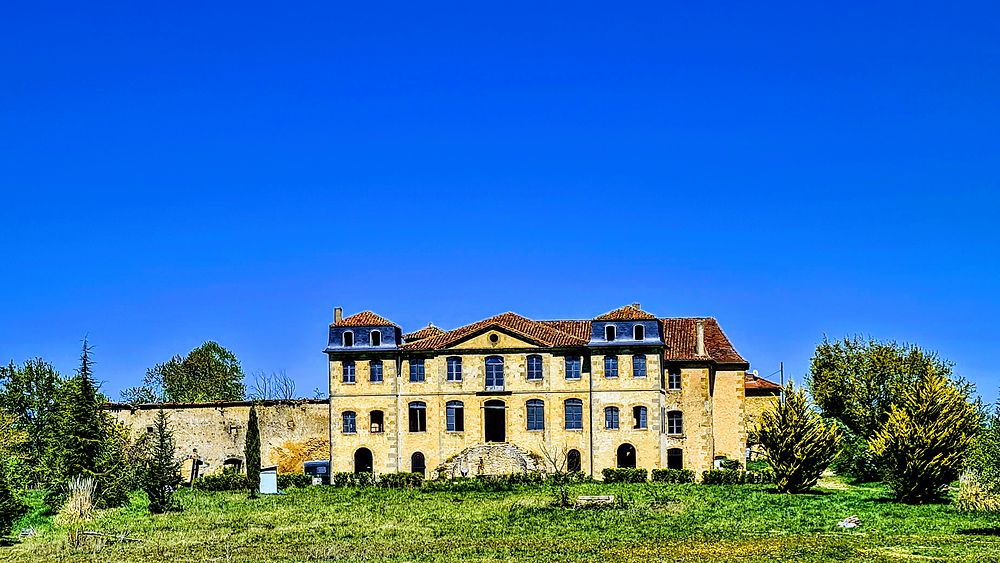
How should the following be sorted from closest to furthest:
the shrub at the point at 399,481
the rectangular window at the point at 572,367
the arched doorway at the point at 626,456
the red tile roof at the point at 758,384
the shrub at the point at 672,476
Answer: the shrub at the point at 672,476
the shrub at the point at 399,481
the arched doorway at the point at 626,456
the rectangular window at the point at 572,367
the red tile roof at the point at 758,384

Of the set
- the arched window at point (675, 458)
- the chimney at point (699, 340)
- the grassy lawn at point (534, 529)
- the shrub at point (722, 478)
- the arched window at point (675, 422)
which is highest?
the chimney at point (699, 340)

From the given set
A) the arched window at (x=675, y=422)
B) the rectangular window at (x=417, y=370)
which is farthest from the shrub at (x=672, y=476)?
the rectangular window at (x=417, y=370)

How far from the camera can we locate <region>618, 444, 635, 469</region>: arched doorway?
2298 inches

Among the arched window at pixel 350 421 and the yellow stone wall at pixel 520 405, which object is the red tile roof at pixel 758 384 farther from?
the arched window at pixel 350 421

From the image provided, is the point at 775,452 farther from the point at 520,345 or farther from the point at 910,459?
the point at 520,345

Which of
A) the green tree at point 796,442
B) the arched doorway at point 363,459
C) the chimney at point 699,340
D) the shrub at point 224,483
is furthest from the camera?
the chimney at point 699,340

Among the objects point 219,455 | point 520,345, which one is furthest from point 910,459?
point 219,455

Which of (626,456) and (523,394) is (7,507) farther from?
(626,456)

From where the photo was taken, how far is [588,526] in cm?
3903

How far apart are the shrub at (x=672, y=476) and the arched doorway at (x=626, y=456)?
242cm

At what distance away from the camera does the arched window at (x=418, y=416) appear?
59.9 metres

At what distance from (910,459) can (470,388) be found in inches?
896

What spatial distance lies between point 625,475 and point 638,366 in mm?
5914

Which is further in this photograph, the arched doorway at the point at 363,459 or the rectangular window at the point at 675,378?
the rectangular window at the point at 675,378
